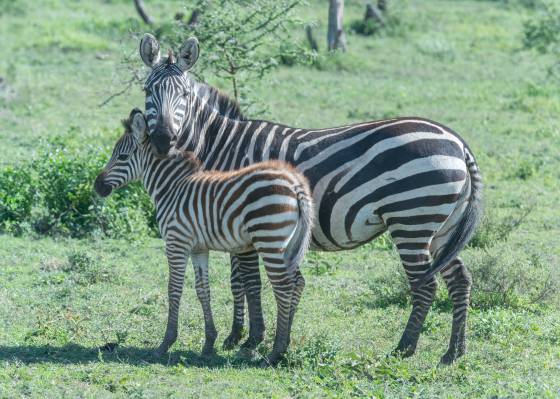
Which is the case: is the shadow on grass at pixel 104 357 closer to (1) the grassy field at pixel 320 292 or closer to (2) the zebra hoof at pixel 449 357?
(1) the grassy field at pixel 320 292

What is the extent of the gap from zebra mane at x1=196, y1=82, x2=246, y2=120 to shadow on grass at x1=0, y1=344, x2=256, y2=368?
2146 mm

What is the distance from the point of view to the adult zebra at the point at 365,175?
7.60m

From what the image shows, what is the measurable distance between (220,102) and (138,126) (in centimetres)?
83

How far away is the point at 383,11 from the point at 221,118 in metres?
19.6

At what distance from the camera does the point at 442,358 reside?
7.79 meters

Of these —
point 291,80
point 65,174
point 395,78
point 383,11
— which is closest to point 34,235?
point 65,174

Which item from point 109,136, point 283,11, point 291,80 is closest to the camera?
point 283,11

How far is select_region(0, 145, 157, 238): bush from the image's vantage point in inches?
454

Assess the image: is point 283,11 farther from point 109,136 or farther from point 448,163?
point 448,163

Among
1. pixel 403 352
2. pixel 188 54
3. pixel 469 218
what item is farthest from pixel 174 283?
pixel 469 218

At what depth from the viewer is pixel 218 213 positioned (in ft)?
24.9

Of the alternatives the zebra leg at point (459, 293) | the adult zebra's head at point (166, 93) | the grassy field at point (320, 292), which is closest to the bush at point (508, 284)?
the grassy field at point (320, 292)

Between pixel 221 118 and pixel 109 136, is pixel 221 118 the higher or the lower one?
the higher one

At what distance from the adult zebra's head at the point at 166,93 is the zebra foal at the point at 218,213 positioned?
0.16 meters
